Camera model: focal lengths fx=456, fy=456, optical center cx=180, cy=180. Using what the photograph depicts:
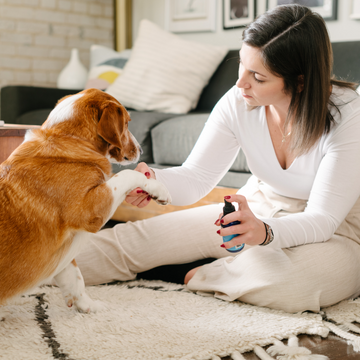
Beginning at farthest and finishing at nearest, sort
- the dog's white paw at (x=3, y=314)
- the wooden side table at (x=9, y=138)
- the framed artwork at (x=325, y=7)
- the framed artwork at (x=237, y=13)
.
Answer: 1. the framed artwork at (x=237, y=13)
2. the framed artwork at (x=325, y=7)
3. the wooden side table at (x=9, y=138)
4. the dog's white paw at (x=3, y=314)

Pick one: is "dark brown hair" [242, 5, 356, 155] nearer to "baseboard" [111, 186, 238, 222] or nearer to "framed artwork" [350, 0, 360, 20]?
"baseboard" [111, 186, 238, 222]

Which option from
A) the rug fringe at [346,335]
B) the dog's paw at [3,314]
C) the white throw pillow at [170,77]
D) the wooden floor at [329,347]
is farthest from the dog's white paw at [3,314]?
the white throw pillow at [170,77]

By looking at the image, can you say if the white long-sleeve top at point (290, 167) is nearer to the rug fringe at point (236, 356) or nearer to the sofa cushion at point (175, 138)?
the rug fringe at point (236, 356)

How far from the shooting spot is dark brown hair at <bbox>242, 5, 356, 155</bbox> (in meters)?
1.32

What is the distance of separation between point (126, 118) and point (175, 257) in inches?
22.3

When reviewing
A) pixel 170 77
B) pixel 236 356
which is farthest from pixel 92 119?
pixel 170 77

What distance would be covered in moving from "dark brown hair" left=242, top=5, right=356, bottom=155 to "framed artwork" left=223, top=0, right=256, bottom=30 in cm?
202

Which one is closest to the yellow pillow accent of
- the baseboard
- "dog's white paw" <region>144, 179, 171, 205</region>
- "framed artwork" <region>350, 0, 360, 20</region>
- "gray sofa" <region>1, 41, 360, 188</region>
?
"gray sofa" <region>1, 41, 360, 188</region>

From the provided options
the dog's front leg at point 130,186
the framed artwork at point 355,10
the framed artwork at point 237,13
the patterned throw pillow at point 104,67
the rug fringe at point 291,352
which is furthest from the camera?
the patterned throw pillow at point 104,67

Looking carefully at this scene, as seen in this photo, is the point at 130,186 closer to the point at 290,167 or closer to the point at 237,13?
the point at 290,167

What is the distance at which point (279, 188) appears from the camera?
1563 mm

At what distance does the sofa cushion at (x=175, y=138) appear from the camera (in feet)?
7.86

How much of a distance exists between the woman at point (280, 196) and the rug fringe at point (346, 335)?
11cm

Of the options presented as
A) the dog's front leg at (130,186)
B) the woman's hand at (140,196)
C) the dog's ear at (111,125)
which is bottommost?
the woman's hand at (140,196)
